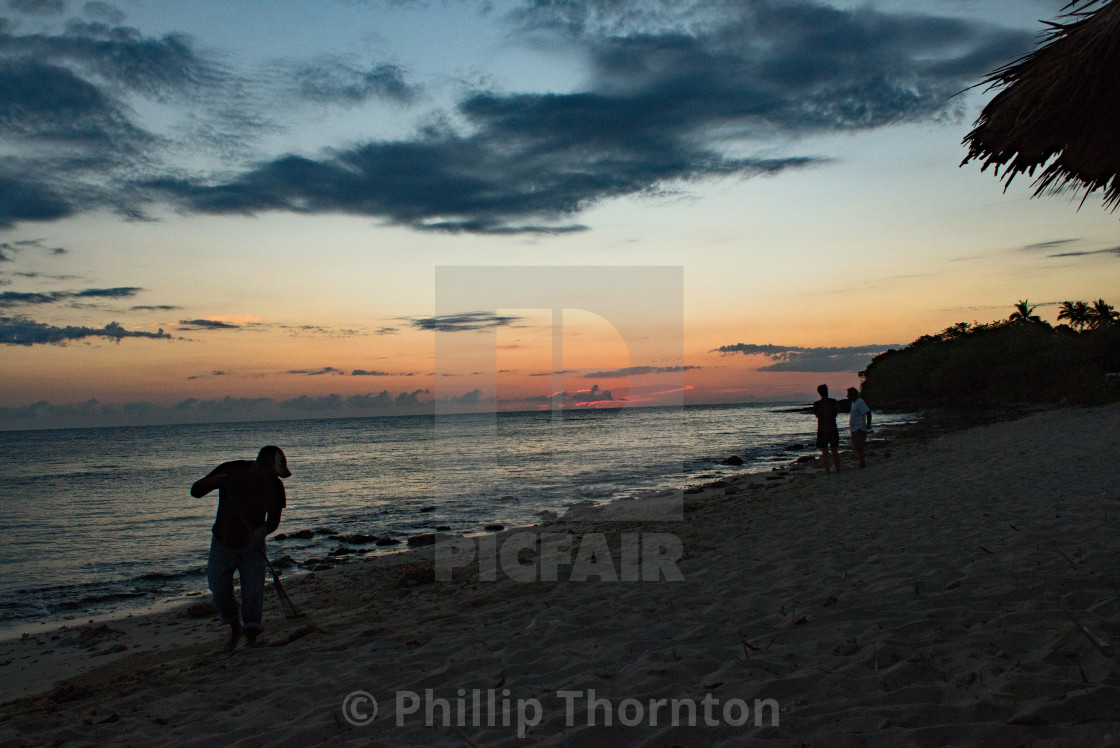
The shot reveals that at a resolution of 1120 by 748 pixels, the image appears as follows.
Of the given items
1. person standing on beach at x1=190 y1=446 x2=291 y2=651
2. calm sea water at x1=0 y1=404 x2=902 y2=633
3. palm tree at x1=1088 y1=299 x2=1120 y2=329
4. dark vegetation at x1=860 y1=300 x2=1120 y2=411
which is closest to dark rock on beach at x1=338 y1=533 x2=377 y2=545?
calm sea water at x1=0 y1=404 x2=902 y2=633

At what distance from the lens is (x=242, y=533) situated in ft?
19.8

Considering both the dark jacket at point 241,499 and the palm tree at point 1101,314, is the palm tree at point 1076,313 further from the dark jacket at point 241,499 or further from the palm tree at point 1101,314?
the dark jacket at point 241,499

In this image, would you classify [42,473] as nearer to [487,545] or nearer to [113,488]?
[113,488]

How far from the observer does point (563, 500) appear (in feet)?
59.1

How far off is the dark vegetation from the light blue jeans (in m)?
38.3

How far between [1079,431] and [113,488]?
37.1 meters

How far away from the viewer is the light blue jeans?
6.00m

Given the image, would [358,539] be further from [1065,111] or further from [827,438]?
→ [1065,111]

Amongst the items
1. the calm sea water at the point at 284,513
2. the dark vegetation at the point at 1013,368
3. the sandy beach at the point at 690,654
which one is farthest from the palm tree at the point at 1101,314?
the sandy beach at the point at 690,654

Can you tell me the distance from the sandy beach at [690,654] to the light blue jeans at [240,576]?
1.26ft

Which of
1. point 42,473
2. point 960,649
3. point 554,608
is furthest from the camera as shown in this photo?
point 42,473

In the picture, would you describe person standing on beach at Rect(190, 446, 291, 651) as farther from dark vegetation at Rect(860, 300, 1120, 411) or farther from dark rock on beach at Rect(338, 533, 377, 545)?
dark vegetation at Rect(860, 300, 1120, 411)

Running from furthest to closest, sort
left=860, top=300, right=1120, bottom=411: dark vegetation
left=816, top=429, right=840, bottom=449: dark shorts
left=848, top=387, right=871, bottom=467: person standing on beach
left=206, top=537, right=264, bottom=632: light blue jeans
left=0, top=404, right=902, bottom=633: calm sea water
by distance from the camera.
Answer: left=860, top=300, right=1120, bottom=411: dark vegetation, left=816, top=429, right=840, bottom=449: dark shorts, left=848, top=387, right=871, bottom=467: person standing on beach, left=0, top=404, right=902, bottom=633: calm sea water, left=206, top=537, right=264, bottom=632: light blue jeans

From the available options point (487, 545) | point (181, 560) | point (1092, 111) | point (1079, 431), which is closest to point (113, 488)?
point (181, 560)
